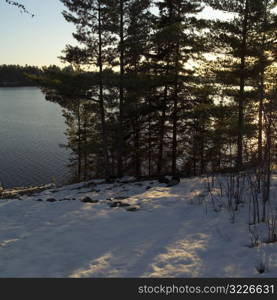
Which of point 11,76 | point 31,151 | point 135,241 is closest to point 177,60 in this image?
point 135,241

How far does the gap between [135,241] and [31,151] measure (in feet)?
122

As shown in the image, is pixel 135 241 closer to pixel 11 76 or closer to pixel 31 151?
pixel 31 151

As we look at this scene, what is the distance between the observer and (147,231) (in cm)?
614

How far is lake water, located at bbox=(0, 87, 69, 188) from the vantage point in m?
32.3

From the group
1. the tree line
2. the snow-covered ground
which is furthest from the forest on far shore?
the snow-covered ground

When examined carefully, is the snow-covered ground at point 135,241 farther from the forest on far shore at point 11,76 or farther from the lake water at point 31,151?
the forest on far shore at point 11,76

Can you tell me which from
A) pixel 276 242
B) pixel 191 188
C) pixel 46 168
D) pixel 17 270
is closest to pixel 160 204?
pixel 191 188

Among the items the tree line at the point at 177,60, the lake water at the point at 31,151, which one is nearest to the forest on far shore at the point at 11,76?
the lake water at the point at 31,151

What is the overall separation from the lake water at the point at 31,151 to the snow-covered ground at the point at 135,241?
24.6 m

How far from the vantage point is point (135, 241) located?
18.6 feet

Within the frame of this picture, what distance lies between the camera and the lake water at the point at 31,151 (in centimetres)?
3228

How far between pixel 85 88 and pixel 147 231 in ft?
32.8

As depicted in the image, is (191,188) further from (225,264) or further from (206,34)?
(206,34)

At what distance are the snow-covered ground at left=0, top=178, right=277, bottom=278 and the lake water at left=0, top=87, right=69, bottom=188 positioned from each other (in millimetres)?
24589
